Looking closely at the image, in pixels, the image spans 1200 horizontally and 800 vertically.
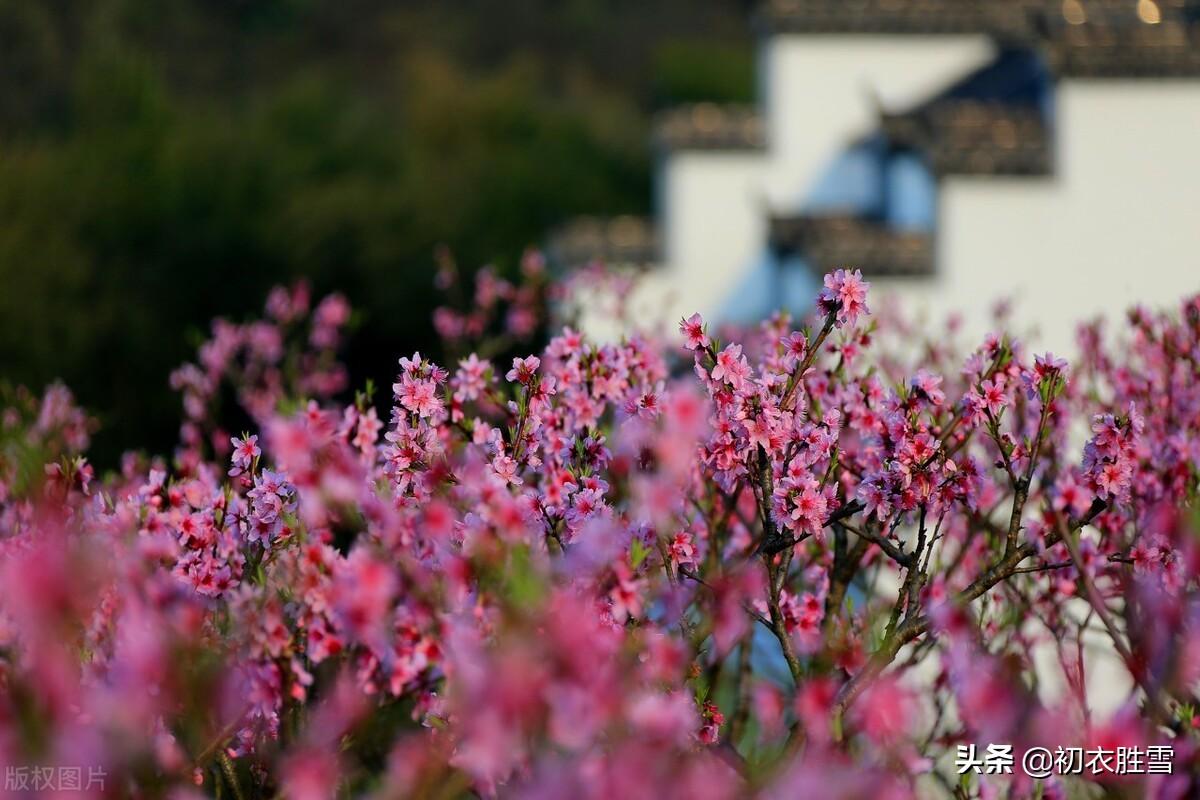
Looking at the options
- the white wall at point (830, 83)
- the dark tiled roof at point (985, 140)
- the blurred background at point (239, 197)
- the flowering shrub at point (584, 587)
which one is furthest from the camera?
the white wall at point (830, 83)

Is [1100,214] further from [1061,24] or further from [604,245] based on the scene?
[604,245]

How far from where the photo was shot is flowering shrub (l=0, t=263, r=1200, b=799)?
2.09 m

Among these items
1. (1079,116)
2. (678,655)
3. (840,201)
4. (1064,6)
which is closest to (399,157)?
(840,201)

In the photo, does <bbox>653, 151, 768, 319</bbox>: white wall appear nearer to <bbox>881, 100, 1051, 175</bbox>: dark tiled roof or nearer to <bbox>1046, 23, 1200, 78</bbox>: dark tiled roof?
<bbox>881, 100, 1051, 175</bbox>: dark tiled roof

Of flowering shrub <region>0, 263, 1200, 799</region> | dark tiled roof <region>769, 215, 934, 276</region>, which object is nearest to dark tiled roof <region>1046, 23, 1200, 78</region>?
dark tiled roof <region>769, 215, 934, 276</region>

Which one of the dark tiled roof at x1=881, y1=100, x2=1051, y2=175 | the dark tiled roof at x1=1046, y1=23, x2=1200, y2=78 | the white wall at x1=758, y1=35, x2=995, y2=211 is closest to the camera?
the dark tiled roof at x1=1046, y1=23, x2=1200, y2=78

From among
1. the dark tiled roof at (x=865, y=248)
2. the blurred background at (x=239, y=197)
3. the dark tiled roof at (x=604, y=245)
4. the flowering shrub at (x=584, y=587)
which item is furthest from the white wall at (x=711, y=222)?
the flowering shrub at (x=584, y=587)

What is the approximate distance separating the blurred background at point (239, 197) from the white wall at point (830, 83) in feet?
12.7

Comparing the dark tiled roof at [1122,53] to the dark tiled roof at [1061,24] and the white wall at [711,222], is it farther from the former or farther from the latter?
the white wall at [711,222]

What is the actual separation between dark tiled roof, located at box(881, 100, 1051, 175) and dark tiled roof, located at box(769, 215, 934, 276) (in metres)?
0.54

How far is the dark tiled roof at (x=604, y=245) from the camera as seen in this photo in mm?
14766

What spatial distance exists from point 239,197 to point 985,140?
10.0 m

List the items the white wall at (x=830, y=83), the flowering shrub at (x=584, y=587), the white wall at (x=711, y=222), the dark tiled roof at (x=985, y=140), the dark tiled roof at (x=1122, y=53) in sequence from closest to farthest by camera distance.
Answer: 1. the flowering shrub at (x=584, y=587)
2. the dark tiled roof at (x=1122, y=53)
3. the dark tiled roof at (x=985, y=140)
4. the white wall at (x=711, y=222)
5. the white wall at (x=830, y=83)

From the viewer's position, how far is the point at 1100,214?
948cm
